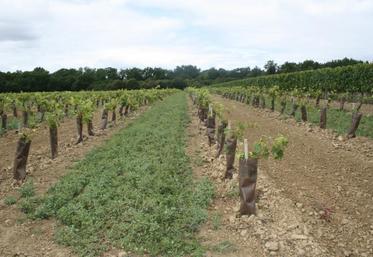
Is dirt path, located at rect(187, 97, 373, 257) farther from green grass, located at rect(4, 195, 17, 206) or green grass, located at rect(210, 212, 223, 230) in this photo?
green grass, located at rect(4, 195, 17, 206)

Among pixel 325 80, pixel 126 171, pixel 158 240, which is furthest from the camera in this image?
pixel 325 80

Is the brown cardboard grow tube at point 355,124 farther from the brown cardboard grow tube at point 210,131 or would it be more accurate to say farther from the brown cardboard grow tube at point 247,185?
the brown cardboard grow tube at point 247,185

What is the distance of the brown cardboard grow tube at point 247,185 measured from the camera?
756 cm

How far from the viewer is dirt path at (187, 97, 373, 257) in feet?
21.4

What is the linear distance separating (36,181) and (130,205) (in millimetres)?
3371

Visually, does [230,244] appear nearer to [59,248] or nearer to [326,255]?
[326,255]

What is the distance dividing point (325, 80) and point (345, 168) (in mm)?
23982

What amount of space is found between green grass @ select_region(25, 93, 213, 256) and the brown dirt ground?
0.89 feet

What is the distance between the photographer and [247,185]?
7723 millimetres

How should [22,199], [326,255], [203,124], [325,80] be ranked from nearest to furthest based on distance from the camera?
[326,255] → [22,199] → [203,124] → [325,80]

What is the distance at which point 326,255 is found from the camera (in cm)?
620

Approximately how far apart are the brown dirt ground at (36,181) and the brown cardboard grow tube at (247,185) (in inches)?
125

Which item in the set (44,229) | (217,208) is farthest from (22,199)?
(217,208)

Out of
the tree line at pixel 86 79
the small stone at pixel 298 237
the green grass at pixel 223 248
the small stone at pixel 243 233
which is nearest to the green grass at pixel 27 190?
the green grass at pixel 223 248
